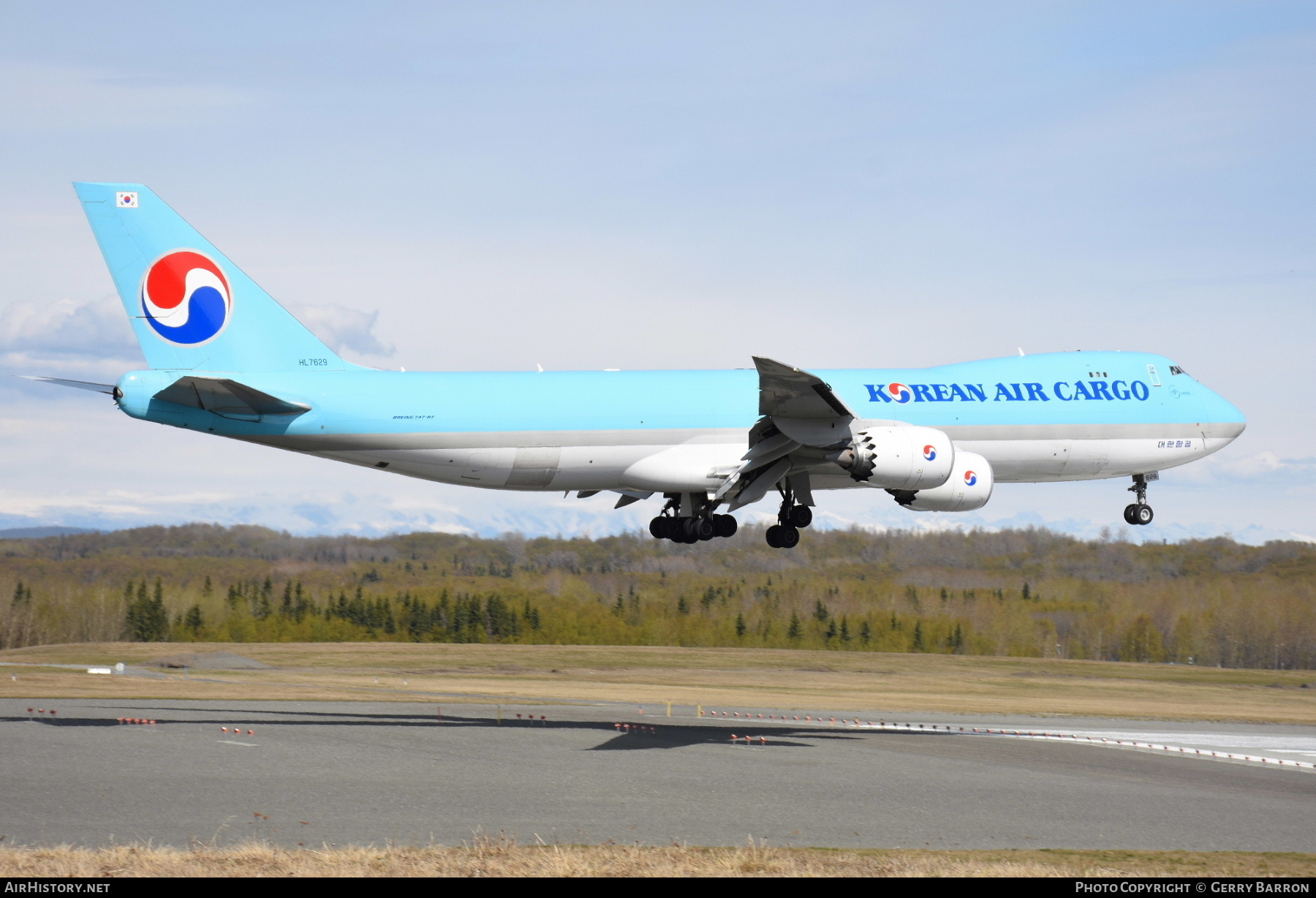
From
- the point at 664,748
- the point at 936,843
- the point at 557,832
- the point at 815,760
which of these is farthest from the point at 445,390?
the point at 936,843

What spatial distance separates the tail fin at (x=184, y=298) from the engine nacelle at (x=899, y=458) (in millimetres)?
15554

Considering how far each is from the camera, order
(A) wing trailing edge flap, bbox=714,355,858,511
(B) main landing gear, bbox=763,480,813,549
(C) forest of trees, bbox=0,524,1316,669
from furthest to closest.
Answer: (C) forest of trees, bbox=0,524,1316,669
(B) main landing gear, bbox=763,480,813,549
(A) wing trailing edge flap, bbox=714,355,858,511

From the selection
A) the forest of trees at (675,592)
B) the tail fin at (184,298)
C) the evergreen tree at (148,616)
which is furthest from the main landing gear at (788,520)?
the evergreen tree at (148,616)

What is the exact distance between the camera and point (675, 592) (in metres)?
103

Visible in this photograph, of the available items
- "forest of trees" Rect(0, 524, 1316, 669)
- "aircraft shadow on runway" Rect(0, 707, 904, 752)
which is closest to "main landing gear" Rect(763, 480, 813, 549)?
"aircraft shadow on runway" Rect(0, 707, 904, 752)

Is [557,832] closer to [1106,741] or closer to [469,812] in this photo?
[469,812]

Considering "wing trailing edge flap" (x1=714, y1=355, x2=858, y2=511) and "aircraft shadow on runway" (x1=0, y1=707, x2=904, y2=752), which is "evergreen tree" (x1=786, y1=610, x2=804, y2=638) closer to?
"aircraft shadow on runway" (x1=0, y1=707, x2=904, y2=752)

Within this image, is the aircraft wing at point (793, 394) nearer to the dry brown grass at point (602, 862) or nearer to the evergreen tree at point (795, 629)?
the dry brown grass at point (602, 862)

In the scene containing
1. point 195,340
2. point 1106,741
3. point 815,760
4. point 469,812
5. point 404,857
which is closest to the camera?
point 404,857

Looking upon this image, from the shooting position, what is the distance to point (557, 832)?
21.0m

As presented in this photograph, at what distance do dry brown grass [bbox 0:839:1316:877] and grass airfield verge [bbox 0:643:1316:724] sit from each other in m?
32.7

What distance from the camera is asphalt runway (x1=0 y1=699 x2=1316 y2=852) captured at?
21.4 metres

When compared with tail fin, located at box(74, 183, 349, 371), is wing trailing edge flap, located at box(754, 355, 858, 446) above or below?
below

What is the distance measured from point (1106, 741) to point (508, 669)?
51.9 meters
